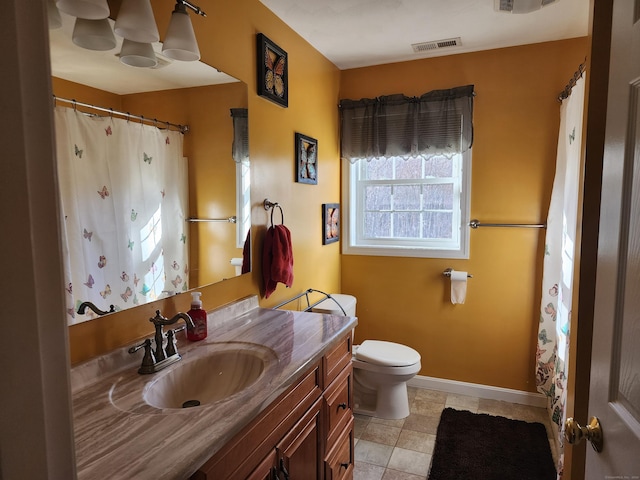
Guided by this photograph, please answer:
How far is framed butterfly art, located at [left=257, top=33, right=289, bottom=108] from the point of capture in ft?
6.83

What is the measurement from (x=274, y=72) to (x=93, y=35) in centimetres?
106

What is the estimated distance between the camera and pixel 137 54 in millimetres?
1416

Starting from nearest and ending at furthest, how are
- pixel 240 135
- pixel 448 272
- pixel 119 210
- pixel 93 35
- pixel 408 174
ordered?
pixel 93 35 < pixel 119 210 < pixel 240 135 < pixel 448 272 < pixel 408 174

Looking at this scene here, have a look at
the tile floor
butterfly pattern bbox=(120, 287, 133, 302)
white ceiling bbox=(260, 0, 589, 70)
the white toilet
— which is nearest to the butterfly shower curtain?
butterfly pattern bbox=(120, 287, 133, 302)

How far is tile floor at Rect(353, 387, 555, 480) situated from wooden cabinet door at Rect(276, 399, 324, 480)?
0.77m

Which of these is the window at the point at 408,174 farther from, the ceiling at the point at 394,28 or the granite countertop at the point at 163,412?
the granite countertop at the point at 163,412

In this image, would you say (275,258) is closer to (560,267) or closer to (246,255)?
(246,255)

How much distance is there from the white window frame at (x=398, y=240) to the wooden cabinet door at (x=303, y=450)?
175 centimetres

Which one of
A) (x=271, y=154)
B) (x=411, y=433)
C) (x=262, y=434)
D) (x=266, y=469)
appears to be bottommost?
(x=411, y=433)

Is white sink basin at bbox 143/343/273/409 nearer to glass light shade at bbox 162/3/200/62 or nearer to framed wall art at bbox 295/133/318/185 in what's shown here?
glass light shade at bbox 162/3/200/62

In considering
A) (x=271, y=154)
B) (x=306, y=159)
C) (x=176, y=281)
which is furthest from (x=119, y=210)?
(x=306, y=159)

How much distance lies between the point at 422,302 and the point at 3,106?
2.99m

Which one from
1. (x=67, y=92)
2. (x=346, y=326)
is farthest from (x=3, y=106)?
(x=346, y=326)

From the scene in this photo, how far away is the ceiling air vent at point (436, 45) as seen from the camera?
104 inches
